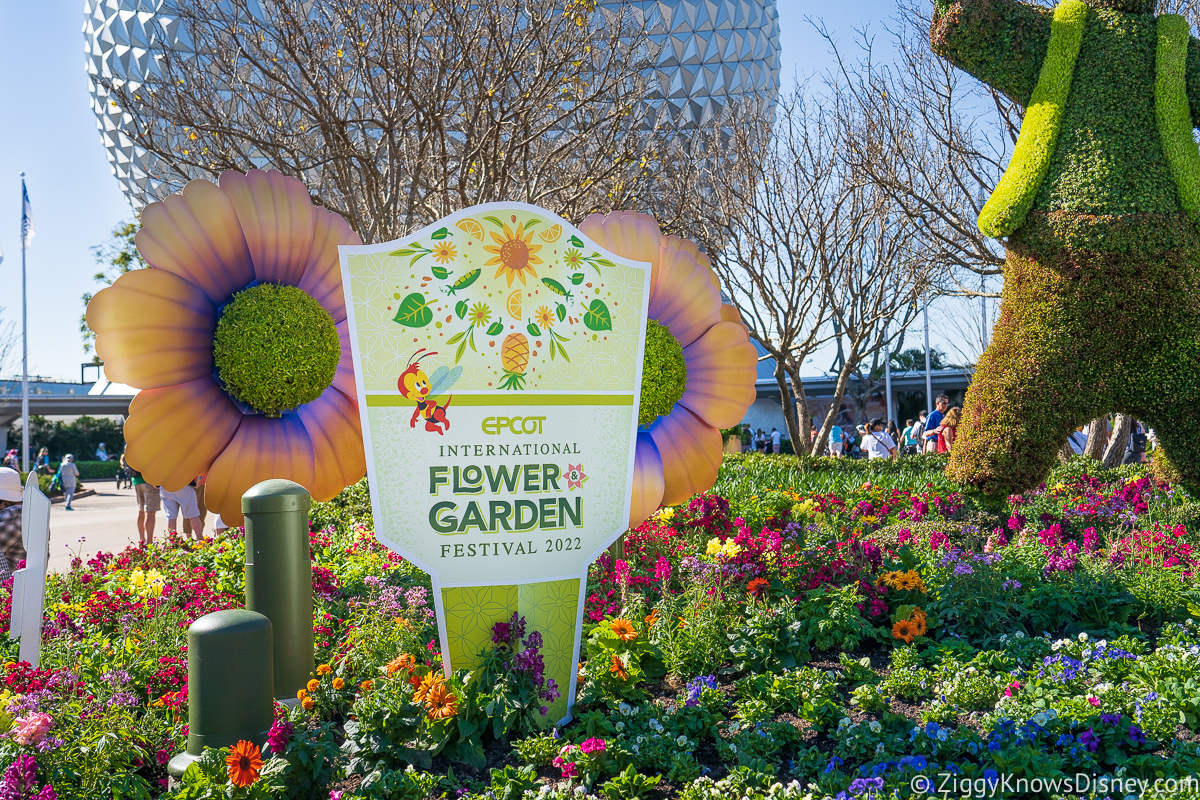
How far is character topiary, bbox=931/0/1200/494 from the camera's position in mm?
5059

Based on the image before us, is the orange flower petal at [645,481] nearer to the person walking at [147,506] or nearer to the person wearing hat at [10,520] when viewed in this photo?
the person wearing hat at [10,520]

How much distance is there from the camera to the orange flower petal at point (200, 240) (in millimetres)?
4020

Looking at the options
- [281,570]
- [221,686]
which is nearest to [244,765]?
[221,686]

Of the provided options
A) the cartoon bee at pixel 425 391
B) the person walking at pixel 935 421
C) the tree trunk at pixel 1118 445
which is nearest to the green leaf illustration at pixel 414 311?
the cartoon bee at pixel 425 391

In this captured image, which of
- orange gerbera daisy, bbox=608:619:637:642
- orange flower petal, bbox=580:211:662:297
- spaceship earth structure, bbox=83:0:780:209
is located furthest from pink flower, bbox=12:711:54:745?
spaceship earth structure, bbox=83:0:780:209

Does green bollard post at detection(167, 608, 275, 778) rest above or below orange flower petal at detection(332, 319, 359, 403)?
below

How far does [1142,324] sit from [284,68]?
8.62 metres

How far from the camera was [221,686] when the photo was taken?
2926mm

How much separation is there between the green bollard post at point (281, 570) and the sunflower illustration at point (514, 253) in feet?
4.64

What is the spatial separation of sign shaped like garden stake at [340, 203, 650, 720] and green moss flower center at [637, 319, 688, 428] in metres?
0.83

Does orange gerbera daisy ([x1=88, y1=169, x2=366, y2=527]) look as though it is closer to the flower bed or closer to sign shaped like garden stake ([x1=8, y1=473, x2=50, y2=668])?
sign shaped like garden stake ([x1=8, y1=473, x2=50, y2=668])

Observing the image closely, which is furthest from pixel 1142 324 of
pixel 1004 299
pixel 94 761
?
pixel 94 761

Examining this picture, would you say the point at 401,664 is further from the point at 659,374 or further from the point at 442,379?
the point at 659,374

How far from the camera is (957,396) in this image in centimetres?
4231
